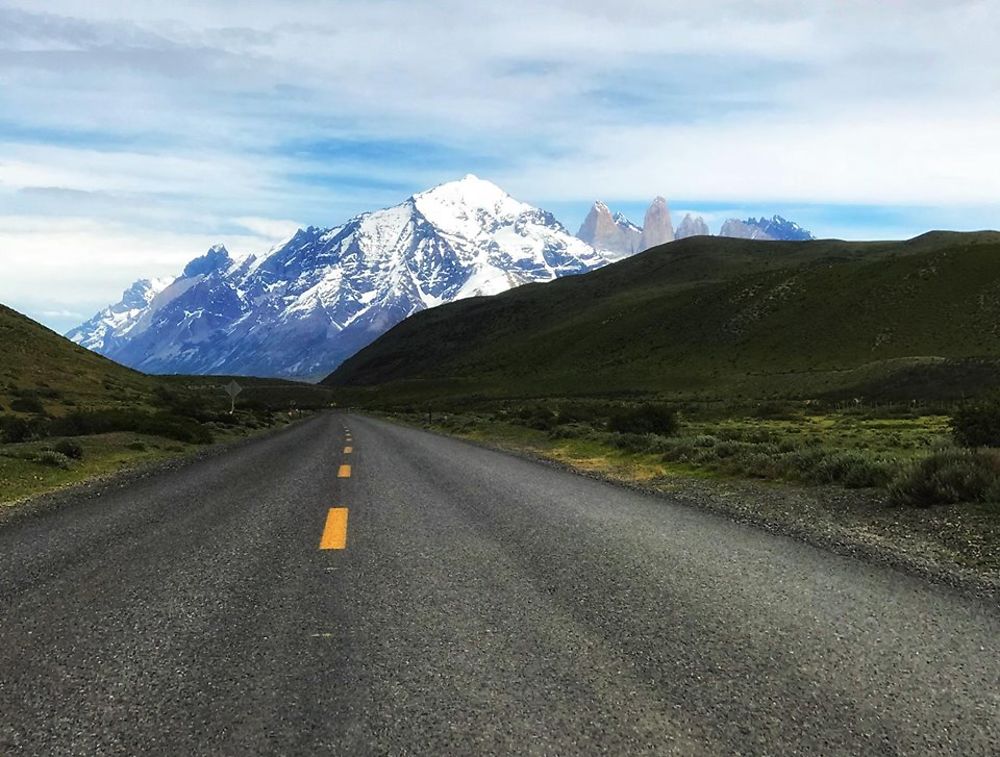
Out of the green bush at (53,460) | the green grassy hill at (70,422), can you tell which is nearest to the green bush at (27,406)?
the green grassy hill at (70,422)

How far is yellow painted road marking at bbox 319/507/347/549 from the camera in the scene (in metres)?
7.70

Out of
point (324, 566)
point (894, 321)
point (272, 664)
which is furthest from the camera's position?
point (894, 321)

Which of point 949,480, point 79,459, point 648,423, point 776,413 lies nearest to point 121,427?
point 79,459

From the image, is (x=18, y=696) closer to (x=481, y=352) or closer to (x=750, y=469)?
(x=750, y=469)

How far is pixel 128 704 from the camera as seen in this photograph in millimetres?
3752

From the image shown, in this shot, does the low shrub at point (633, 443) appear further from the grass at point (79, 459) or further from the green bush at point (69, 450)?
the green bush at point (69, 450)

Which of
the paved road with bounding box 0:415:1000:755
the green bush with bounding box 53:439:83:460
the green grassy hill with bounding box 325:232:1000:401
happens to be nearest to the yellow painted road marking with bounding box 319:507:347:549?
the paved road with bounding box 0:415:1000:755

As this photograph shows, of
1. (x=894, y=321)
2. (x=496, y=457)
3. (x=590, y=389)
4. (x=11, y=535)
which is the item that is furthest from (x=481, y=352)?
(x=11, y=535)

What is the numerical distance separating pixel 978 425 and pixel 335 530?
1737 centimetres

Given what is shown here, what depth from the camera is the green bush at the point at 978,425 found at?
17.2 meters

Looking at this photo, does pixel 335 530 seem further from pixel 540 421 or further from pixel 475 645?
pixel 540 421

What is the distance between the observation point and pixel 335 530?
8484mm

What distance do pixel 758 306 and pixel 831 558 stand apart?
122723 millimetres

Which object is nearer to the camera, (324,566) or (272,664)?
(272,664)
